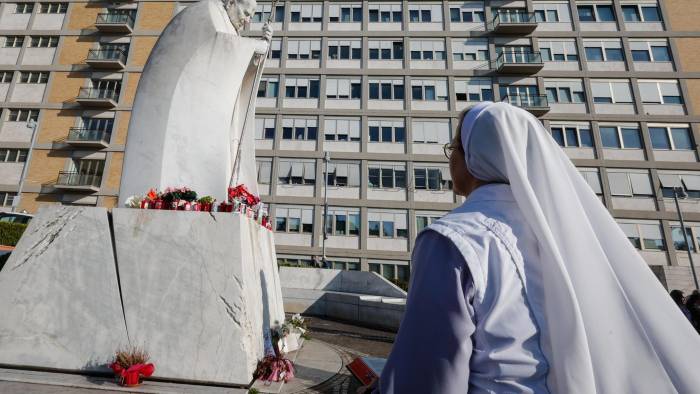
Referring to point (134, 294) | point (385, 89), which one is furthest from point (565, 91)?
point (134, 294)

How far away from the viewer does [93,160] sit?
87.0 feet

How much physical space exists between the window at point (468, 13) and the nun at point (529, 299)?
31.6 meters

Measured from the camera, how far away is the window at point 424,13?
28.5 metres

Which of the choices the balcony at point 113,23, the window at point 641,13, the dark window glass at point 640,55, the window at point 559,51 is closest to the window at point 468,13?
the window at point 559,51

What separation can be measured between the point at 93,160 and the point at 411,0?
1127 inches

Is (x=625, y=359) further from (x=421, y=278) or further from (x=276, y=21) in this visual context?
(x=276, y=21)

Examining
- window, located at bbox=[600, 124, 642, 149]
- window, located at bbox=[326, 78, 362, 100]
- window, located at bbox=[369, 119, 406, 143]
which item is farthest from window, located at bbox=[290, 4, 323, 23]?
window, located at bbox=[600, 124, 642, 149]

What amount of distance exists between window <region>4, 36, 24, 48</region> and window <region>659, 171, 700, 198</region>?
51354mm

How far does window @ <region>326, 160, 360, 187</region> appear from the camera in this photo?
25719 mm

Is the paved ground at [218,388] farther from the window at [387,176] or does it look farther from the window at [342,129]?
the window at [342,129]

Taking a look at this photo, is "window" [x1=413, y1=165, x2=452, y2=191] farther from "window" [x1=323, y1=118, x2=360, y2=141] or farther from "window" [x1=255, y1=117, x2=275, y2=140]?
"window" [x1=255, y1=117, x2=275, y2=140]

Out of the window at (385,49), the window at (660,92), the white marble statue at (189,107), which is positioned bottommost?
the white marble statue at (189,107)

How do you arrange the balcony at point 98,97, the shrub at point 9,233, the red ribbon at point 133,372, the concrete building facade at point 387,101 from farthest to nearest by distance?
1. the balcony at point 98,97
2. the concrete building facade at point 387,101
3. the shrub at point 9,233
4. the red ribbon at point 133,372

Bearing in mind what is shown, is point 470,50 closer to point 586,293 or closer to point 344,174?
point 344,174
